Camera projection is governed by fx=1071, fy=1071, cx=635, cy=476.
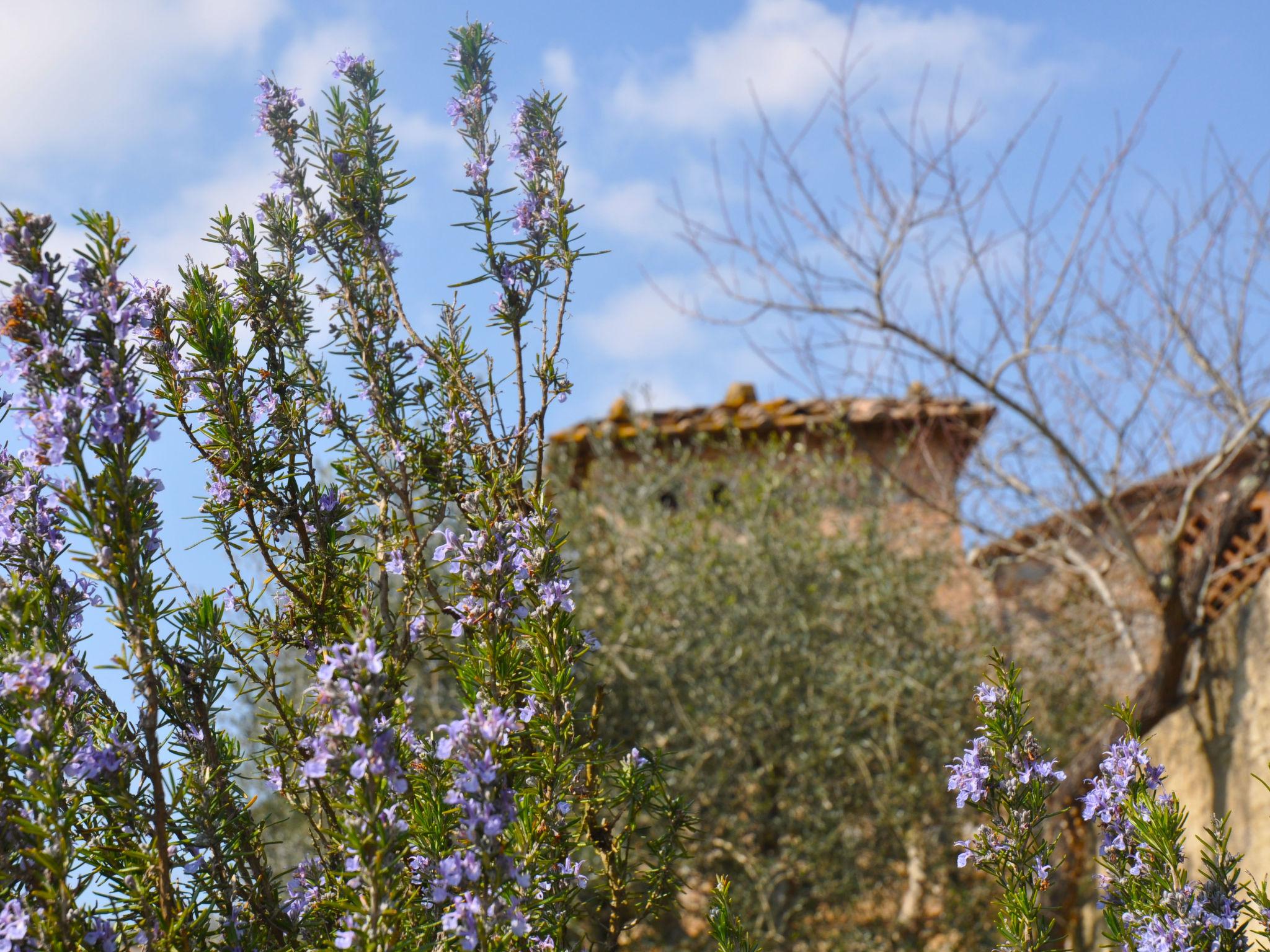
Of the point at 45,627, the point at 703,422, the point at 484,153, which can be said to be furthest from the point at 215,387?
the point at 703,422

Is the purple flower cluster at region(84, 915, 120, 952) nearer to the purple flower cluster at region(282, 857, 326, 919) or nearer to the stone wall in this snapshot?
the purple flower cluster at region(282, 857, 326, 919)

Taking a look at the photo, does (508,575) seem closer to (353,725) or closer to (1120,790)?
(353,725)

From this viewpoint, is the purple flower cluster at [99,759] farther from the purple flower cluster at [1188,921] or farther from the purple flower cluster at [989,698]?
the purple flower cluster at [1188,921]

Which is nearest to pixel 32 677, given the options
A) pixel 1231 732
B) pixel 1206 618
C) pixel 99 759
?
pixel 99 759

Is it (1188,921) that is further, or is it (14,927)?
(1188,921)

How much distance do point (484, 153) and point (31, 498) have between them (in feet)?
4.33

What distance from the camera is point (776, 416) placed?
11.0 m

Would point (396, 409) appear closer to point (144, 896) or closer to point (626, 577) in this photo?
point (144, 896)

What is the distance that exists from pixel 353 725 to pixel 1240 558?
8142 millimetres

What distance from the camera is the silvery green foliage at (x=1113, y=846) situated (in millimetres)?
1957

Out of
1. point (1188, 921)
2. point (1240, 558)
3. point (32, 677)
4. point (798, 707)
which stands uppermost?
point (1240, 558)

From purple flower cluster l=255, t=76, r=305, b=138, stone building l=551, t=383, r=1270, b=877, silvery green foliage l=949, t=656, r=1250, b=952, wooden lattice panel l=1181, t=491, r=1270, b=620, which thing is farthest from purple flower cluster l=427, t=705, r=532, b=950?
wooden lattice panel l=1181, t=491, r=1270, b=620

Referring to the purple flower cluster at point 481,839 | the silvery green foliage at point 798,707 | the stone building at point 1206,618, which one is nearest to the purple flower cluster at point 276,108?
the purple flower cluster at point 481,839

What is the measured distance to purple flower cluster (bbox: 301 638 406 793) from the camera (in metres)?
1.66
